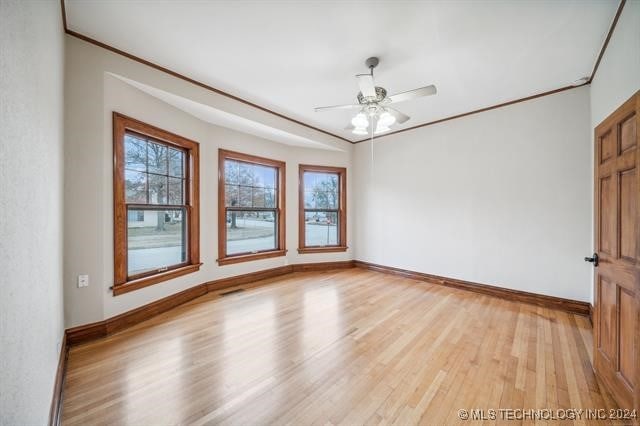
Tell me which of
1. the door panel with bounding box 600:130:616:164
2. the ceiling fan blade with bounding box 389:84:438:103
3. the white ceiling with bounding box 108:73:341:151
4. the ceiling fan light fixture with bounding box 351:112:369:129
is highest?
the white ceiling with bounding box 108:73:341:151

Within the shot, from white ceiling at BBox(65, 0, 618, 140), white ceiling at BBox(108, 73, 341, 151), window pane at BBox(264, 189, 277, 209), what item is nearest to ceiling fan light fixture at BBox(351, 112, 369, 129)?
white ceiling at BBox(65, 0, 618, 140)

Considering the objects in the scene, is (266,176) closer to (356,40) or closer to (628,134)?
(356,40)

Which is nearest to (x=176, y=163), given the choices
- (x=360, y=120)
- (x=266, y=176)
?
(x=266, y=176)

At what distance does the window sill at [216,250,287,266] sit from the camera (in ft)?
13.3

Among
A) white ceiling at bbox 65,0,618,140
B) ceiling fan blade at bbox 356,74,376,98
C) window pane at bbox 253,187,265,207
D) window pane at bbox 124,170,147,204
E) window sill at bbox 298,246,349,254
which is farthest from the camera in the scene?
window sill at bbox 298,246,349,254

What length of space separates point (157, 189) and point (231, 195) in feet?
3.96

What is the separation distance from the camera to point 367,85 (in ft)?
7.47

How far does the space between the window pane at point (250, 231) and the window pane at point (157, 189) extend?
43.7 inches

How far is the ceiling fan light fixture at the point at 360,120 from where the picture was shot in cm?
267

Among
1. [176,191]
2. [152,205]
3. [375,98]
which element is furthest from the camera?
[176,191]

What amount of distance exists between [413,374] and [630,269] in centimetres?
157

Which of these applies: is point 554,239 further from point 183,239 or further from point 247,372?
point 183,239

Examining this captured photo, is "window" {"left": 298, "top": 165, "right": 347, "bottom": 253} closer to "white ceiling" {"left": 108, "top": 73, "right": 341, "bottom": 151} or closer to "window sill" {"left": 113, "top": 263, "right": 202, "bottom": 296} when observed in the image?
"white ceiling" {"left": 108, "top": 73, "right": 341, "bottom": 151}

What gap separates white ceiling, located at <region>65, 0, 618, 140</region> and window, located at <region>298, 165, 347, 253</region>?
2.21 metres
